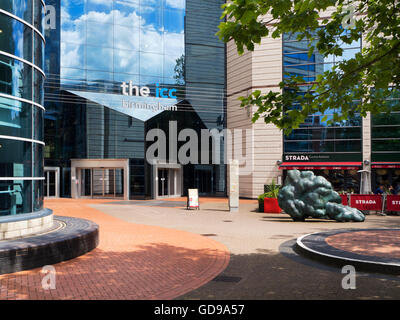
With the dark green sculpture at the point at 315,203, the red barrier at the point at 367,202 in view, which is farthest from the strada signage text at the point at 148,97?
the dark green sculpture at the point at 315,203

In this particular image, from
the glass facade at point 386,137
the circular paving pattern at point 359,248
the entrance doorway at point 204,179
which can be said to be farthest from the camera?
the entrance doorway at point 204,179

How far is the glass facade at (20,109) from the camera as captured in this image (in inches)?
360

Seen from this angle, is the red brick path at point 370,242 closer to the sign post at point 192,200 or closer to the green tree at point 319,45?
the green tree at point 319,45

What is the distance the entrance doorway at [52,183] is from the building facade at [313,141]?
15.9 m

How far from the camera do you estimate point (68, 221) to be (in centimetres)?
1147

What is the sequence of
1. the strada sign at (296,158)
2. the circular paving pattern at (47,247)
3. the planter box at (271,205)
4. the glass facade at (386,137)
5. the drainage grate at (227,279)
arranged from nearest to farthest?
1. the drainage grate at (227,279)
2. the circular paving pattern at (47,247)
3. the planter box at (271,205)
4. the glass facade at (386,137)
5. the strada sign at (296,158)

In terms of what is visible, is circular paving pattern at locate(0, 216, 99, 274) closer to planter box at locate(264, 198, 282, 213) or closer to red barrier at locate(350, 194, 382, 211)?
planter box at locate(264, 198, 282, 213)

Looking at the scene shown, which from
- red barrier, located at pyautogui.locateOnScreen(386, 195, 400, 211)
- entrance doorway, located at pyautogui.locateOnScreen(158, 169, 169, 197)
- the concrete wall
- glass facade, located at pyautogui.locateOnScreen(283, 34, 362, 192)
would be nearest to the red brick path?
red barrier, located at pyautogui.locateOnScreen(386, 195, 400, 211)

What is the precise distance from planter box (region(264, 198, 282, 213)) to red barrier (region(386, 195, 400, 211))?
18.0ft

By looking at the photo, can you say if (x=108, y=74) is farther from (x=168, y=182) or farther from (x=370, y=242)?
(x=370, y=242)

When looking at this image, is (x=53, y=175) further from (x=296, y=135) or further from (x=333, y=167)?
(x=333, y=167)

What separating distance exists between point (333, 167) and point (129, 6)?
22.2m

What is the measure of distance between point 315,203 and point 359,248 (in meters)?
6.78
